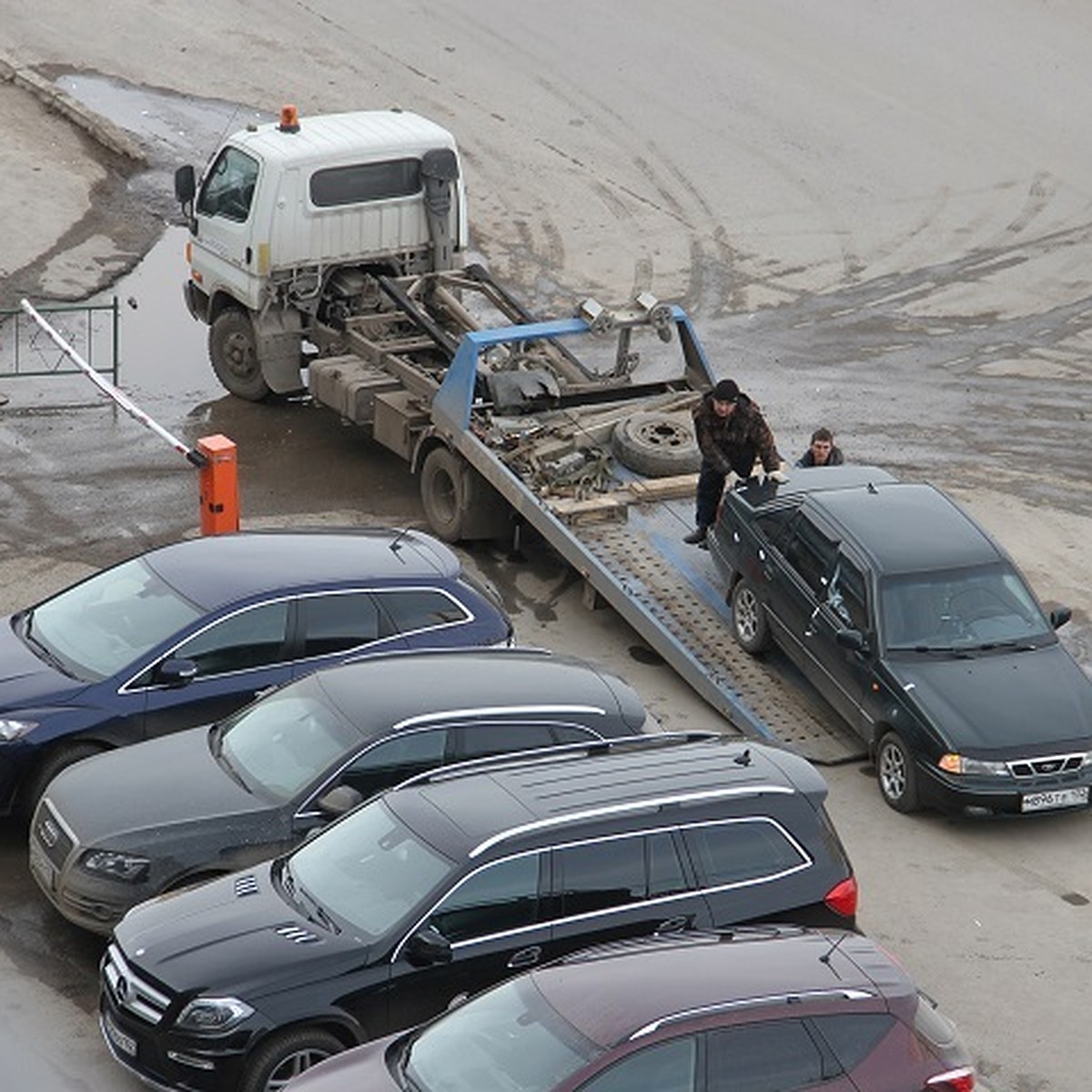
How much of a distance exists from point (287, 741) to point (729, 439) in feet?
17.9

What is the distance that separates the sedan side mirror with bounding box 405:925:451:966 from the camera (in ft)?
39.9

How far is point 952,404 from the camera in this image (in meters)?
23.8

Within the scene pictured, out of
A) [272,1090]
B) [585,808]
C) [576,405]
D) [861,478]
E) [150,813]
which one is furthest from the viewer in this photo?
[576,405]

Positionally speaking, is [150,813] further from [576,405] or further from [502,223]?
[502,223]

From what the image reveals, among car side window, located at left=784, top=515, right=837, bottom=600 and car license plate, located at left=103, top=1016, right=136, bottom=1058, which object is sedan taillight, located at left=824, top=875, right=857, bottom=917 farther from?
car side window, located at left=784, top=515, right=837, bottom=600

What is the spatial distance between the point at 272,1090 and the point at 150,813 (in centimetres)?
218

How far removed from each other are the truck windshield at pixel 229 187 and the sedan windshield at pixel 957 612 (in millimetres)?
7950

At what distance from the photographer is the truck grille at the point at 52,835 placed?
13.7 metres

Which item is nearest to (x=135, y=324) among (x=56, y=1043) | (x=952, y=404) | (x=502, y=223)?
(x=502, y=223)

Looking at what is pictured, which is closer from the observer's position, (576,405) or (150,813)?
(150,813)

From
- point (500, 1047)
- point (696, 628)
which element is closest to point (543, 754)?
point (500, 1047)

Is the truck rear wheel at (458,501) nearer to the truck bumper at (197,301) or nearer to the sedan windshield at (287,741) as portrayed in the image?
the truck bumper at (197,301)

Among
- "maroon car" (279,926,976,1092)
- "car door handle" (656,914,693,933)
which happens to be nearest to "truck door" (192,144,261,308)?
"car door handle" (656,914,693,933)

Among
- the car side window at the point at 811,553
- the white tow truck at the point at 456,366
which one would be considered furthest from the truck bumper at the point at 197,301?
the car side window at the point at 811,553
